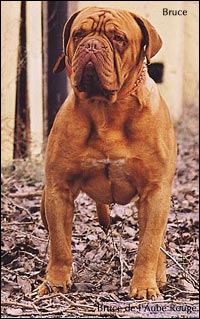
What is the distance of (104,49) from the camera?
1809mm

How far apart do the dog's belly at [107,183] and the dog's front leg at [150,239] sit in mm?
48

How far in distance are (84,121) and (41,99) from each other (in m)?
0.48

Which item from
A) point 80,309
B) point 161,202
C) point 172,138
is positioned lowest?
point 80,309

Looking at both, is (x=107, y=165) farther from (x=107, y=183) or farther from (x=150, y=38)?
(x=150, y=38)

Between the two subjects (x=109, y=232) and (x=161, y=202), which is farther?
(x=109, y=232)

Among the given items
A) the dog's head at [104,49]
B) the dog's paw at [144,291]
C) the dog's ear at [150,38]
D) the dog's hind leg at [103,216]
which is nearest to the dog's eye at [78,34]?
the dog's head at [104,49]

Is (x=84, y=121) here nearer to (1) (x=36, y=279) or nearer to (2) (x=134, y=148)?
(2) (x=134, y=148)

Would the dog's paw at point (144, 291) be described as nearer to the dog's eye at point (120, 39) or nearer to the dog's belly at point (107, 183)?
the dog's belly at point (107, 183)

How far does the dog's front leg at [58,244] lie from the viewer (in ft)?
6.40

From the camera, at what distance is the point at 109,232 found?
2211 mm

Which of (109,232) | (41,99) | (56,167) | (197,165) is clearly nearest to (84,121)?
(56,167)

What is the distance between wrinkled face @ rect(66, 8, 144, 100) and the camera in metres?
1.79

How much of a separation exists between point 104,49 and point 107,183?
1.22ft

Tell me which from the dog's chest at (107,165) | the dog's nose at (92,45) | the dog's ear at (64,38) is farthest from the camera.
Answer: the dog's chest at (107,165)
